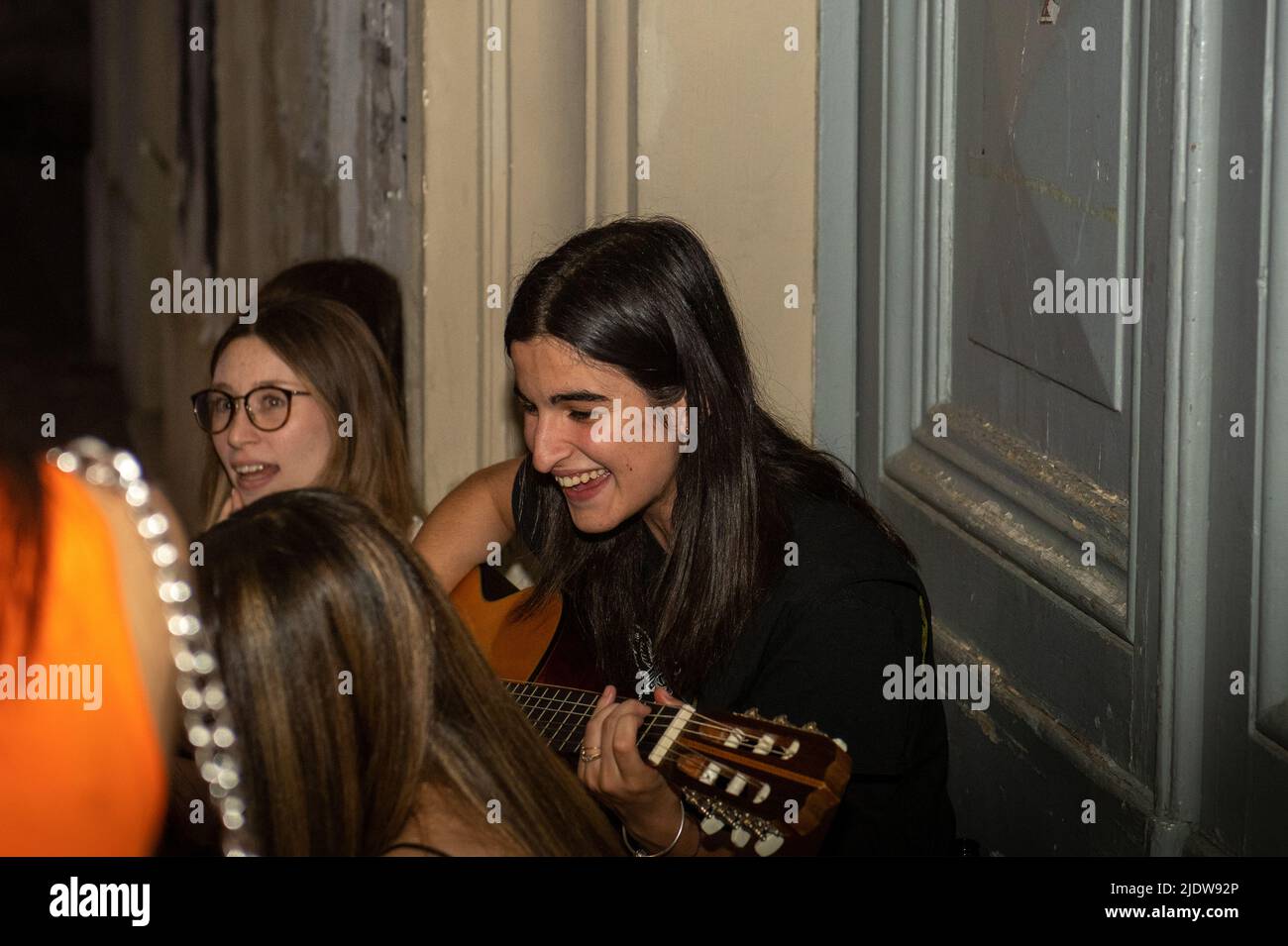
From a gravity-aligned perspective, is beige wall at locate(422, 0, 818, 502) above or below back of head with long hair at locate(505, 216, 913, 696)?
above

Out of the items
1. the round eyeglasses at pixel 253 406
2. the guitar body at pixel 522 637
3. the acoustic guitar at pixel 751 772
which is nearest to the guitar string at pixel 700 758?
the acoustic guitar at pixel 751 772

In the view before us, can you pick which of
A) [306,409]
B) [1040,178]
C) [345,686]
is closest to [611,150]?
[306,409]

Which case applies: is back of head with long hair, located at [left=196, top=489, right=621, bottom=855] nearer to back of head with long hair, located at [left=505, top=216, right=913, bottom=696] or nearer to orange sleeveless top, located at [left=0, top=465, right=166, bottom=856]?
back of head with long hair, located at [left=505, top=216, right=913, bottom=696]

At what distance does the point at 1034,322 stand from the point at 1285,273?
528 mm

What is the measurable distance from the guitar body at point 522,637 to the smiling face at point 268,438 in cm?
30

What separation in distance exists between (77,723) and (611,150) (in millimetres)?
1171

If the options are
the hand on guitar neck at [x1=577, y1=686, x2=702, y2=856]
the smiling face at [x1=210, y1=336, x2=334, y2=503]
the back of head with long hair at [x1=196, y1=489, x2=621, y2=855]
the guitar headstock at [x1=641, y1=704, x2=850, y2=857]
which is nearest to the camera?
the back of head with long hair at [x1=196, y1=489, x2=621, y2=855]

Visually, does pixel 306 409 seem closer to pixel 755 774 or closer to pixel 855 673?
pixel 855 673

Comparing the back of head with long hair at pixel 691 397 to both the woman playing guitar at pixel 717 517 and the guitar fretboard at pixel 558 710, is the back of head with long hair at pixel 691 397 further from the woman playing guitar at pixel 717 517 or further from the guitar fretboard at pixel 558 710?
the guitar fretboard at pixel 558 710

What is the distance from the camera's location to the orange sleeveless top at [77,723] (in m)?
2.02

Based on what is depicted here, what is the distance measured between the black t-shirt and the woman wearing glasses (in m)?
0.68

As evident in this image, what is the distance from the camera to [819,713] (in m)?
1.72

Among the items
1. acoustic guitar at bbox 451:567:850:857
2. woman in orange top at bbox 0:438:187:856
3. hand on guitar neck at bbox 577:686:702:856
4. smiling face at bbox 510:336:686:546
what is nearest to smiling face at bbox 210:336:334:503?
woman in orange top at bbox 0:438:187:856

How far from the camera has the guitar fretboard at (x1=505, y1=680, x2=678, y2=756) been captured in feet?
6.10
